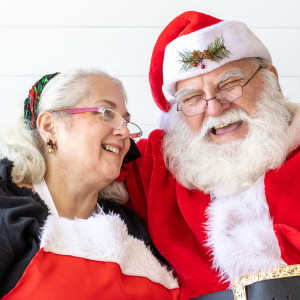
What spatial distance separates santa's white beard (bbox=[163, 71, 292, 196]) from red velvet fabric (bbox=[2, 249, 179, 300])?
590mm

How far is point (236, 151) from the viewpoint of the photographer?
2.05 m

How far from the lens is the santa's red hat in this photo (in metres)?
2.08

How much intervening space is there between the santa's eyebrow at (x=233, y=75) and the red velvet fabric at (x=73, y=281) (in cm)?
97

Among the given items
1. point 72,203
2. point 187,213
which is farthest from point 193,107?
point 72,203

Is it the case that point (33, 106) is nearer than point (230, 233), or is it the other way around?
point (230, 233)

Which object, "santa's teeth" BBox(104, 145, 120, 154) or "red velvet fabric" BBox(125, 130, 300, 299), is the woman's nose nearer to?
"santa's teeth" BBox(104, 145, 120, 154)

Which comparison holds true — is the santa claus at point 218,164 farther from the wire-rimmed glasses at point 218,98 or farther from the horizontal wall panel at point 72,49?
the horizontal wall panel at point 72,49

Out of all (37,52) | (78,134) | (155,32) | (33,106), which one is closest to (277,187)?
(78,134)

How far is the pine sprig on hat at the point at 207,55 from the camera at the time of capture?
2072mm

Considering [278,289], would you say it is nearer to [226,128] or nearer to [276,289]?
[276,289]

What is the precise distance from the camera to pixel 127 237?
1793 mm

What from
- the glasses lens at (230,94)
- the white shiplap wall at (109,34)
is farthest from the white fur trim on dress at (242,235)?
the white shiplap wall at (109,34)

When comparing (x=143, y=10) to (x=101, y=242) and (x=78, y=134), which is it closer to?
(x=78, y=134)

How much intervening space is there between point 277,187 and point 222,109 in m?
0.44
